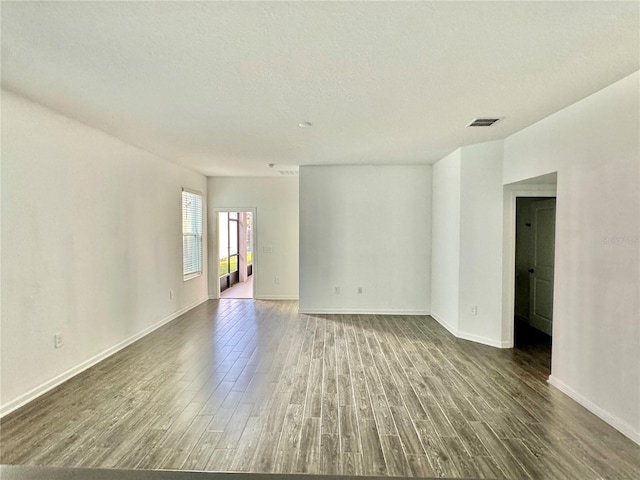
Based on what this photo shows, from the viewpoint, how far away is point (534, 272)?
5008mm

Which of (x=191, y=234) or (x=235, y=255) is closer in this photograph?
(x=191, y=234)

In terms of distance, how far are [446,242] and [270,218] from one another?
3663mm

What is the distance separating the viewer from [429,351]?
153 inches

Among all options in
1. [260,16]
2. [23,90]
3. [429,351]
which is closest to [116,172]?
[23,90]

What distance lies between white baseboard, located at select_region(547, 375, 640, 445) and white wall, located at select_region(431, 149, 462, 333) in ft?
4.97

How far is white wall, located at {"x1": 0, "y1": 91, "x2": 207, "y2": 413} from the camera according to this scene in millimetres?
2604

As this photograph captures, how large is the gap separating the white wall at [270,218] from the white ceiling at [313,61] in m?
3.37

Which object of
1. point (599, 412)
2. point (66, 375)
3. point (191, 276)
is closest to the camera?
point (599, 412)

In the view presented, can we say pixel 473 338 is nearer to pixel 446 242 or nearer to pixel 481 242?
pixel 481 242

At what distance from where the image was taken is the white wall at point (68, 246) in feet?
8.54

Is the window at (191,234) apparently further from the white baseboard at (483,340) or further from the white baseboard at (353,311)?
the white baseboard at (483,340)

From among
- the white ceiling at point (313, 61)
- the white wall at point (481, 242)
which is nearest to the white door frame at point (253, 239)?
the white ceiling at point (313, 61)

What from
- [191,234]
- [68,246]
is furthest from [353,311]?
[68,246]

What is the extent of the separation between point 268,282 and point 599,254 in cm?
555
